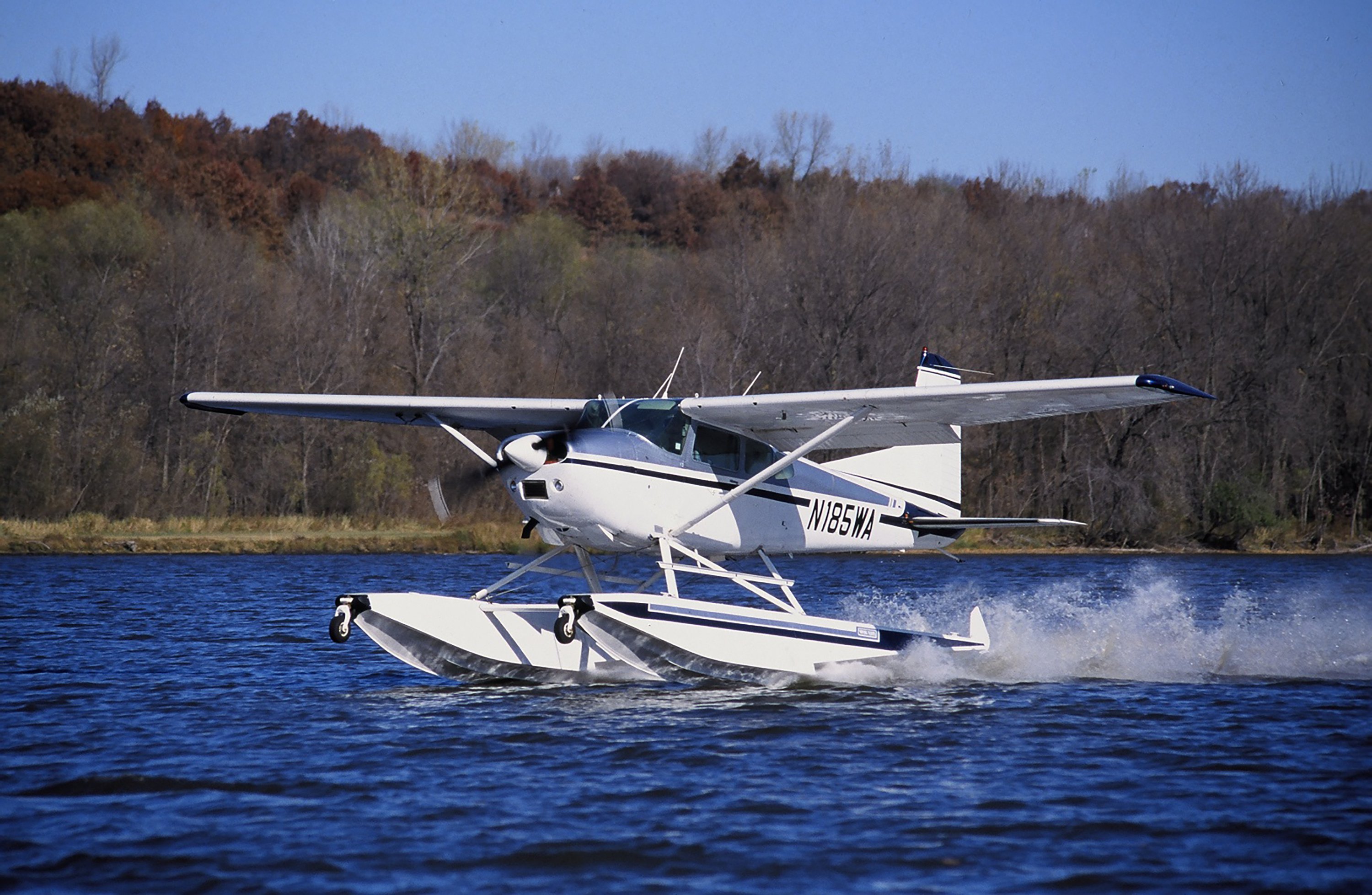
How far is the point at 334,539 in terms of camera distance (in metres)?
31.6

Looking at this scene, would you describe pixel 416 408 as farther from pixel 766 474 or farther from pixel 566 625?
pixel 766 474

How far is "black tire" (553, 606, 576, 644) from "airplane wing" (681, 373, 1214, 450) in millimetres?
2104

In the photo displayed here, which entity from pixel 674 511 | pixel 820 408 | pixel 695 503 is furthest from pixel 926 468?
pixel 674 511

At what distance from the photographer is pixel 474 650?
35.9 ft

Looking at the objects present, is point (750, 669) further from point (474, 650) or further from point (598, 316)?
→ point (598, 316)

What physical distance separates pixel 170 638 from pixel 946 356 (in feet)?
92.4

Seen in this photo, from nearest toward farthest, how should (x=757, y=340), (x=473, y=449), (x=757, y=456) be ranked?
(x=473, y=449), (x=757, y=456), (x=757, y=340)

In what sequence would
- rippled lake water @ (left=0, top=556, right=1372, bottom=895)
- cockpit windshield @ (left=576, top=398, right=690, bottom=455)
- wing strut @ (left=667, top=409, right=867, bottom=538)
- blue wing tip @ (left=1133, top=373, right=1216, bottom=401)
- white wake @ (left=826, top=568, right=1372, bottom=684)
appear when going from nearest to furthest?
rippled lake water @ (left=0, top=556, right=1372, bottom=895) → blue wing tip @ (left=1133, top=373, right=1216, bottom=401) → cockpit windshield @ (left=576, top=398, right=690, bottom=455) → wing strut @ (left=667, top=409, right=867, bottom=538) → white wake @ (left=826, top=568, right=1372, bottom=684)

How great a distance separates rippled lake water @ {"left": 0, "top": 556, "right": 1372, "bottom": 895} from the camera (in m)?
6.24

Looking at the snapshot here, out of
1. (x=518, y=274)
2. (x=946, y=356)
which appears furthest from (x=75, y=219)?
(x=946, y=356)

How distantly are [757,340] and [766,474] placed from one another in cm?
2917

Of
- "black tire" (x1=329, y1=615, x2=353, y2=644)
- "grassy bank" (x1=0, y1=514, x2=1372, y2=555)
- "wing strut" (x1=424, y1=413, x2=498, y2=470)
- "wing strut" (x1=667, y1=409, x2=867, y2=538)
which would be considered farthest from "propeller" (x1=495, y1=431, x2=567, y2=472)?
"grassy bank" (x1=0, y1=514, x2=1372, y2=555)

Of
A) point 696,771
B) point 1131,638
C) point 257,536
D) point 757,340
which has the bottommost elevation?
point 696,771

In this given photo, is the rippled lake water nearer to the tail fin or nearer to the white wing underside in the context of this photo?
the tail fin
